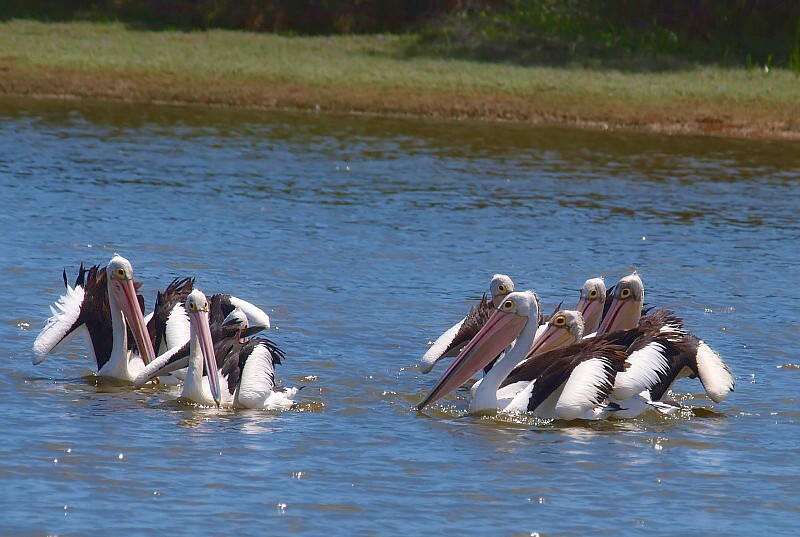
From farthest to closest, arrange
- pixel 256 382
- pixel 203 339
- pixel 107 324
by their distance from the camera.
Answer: pixel 107 324
pixel 203 339
pixel 256 382

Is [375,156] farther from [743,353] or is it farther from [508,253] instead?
[743,353]

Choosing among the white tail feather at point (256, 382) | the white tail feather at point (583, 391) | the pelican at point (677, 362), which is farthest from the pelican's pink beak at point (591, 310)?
the white tail feather at point (256, 382)

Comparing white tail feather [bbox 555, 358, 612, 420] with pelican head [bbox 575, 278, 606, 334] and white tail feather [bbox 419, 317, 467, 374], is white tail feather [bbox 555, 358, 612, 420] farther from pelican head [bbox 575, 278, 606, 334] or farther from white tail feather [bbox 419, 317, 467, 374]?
pelican head [bbox 575, 278, 606, 334]

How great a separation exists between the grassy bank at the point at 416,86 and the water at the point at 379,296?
0.79m

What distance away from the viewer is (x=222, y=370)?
25.8 ft

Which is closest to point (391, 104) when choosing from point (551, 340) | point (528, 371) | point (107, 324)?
point (107, 324)

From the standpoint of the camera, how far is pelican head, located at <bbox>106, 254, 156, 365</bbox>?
27.2ft

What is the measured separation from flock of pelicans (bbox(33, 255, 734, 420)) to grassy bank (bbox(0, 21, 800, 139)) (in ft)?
38.7

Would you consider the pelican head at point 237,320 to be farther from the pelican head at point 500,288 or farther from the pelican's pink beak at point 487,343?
the pelican head at point 500,288

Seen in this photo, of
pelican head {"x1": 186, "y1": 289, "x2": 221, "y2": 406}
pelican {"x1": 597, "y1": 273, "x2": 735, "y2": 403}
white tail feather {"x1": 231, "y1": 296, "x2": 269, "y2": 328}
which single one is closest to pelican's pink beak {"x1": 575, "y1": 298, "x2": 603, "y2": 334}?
pelican {"x1": 597, "y1": 273, "x2": 735, "y2": 403}

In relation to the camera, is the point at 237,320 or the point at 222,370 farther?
the point at 237,320

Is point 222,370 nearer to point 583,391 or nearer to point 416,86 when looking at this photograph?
point 583,391

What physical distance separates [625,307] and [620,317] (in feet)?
0.25

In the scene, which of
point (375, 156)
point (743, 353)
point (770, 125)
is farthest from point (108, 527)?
point (770, 125)
